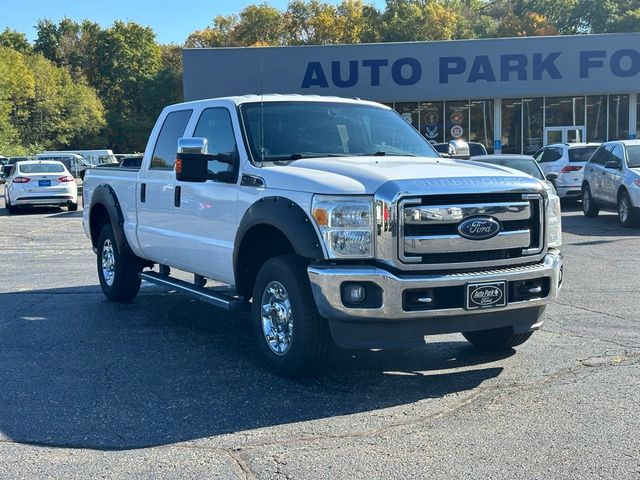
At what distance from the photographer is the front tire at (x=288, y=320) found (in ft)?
18.6

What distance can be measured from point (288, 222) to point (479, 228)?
132 cm

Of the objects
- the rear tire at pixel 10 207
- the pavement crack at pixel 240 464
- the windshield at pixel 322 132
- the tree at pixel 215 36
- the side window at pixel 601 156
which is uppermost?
the tree at pixel 215 36

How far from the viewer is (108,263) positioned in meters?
9.51

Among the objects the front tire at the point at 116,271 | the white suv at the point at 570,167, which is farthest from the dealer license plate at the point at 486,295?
the white suv at the point at 570,167

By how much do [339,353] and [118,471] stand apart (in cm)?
280

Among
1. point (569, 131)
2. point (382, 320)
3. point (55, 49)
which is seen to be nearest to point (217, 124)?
point (382, 320)

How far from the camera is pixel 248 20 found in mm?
80750

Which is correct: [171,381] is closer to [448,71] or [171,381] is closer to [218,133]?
[218,133]

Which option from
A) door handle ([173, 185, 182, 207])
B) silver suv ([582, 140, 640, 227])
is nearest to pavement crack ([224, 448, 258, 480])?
door handle ([173, 185, 182, 207])

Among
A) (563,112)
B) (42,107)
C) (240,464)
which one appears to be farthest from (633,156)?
(42,107)

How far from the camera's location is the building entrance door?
34.6m

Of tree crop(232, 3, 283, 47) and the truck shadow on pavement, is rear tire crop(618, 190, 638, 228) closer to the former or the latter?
the truck shadow on pavement

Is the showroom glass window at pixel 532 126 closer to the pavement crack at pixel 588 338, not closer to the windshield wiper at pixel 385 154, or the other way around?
the pavement crack at pixel 588 338

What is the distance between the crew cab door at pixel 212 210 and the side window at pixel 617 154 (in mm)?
11678
